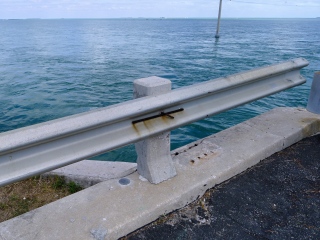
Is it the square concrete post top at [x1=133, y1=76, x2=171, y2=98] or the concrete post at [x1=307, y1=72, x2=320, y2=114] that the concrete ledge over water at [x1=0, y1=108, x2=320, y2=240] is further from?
the square concrete post top at [x1=133, y1=76, x2=171, y2=98]

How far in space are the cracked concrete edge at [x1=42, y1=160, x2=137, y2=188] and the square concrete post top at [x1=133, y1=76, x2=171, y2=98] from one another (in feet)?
4.29

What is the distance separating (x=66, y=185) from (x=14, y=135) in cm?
200

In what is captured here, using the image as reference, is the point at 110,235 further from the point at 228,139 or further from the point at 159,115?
the point at 228,139

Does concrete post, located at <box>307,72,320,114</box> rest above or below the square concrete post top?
below

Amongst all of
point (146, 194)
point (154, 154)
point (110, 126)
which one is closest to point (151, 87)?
point (110, 126)

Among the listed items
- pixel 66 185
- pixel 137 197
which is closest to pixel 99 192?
pixel 137 197

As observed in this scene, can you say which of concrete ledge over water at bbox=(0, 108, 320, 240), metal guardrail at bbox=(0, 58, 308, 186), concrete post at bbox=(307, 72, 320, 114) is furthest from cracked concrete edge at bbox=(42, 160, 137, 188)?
concrete post at bbox=(307, 72, 320, 114)

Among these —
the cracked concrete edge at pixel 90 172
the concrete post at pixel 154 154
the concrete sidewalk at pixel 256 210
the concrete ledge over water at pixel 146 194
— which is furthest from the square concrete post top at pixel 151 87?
the cracked concrete edge at pixel 90 172

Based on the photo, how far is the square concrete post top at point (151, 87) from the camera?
2305 mm

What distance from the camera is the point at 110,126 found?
2.16 meters

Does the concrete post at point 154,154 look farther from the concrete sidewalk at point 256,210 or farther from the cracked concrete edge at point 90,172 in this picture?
the cracked concrete edge at point 90,172

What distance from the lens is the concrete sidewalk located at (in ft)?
7.12

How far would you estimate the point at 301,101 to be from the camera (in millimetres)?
12344

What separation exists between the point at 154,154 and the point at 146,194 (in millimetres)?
334
